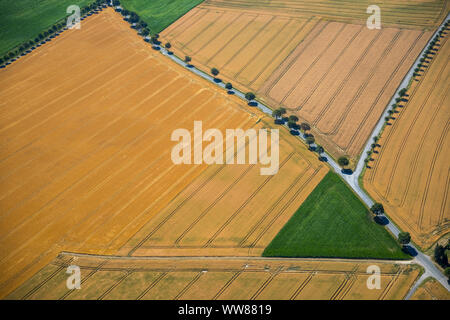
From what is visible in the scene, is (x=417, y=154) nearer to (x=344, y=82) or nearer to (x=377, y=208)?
(x=377, y=208)

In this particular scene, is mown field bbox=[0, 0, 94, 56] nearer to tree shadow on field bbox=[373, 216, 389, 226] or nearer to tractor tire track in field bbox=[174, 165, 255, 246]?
tractor tire track in field bbox=[174, 165, 255, 246]

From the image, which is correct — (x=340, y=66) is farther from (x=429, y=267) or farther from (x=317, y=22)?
(x=429, y=267)

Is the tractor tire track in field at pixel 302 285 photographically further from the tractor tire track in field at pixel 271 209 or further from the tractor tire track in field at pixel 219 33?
the tractor tire track in field at pixel 219 33

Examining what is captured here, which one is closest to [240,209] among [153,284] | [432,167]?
[153,284]

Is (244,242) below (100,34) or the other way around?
below

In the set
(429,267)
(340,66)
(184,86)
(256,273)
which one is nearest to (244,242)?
(256,273)

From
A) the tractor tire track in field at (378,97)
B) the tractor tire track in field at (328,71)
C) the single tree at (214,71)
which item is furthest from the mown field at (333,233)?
the single tree at (214,71)
